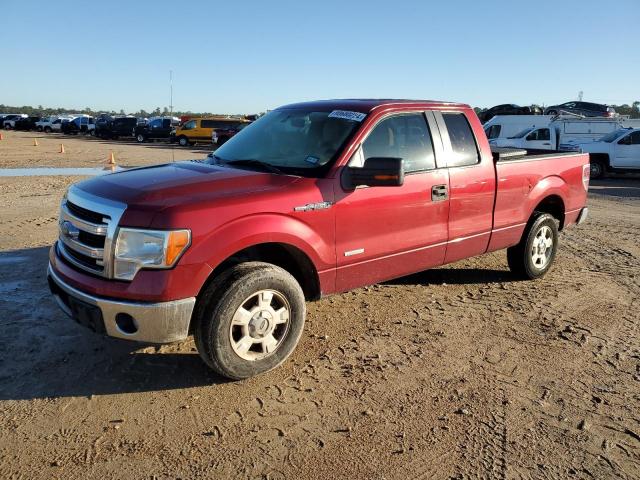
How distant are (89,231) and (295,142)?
70.9 inches

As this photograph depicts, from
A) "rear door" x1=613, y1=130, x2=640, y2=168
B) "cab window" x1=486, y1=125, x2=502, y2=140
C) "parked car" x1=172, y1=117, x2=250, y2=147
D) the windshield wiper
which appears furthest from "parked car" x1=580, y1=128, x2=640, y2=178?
"parked car" x1=172, y1=117, x2=250, y2=147

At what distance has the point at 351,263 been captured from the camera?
410 centimetres

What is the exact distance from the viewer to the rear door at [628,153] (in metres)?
17.4

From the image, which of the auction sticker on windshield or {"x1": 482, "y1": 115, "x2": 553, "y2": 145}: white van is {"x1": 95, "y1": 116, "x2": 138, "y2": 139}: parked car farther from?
the auction sticker on windshield

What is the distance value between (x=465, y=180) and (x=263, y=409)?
2.80 m

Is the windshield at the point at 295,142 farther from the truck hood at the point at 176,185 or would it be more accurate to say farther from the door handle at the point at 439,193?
the door handle at the point at 439,193

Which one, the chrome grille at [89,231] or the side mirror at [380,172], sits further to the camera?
the side mirror at [380,172]

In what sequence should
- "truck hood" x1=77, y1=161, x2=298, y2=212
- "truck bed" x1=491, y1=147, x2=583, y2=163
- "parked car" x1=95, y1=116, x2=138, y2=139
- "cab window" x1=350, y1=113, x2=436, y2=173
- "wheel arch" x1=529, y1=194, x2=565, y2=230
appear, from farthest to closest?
"parked car" x1=95, y1=116, x2=138, y2=139 < "wheel arch" x1=529, y1=194, x2=565, y2=230 < "truck bed" x1=491, y1=147, x2=583, y2=163 < "cab window" x1=350, y1=113, x2=436, y2=173 < "truck hood" x1=77, y1=161, x2=298, y2=212

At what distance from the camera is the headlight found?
3148 mm

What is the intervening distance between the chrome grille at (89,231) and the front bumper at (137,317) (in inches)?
8.0

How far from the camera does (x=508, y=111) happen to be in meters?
35.2

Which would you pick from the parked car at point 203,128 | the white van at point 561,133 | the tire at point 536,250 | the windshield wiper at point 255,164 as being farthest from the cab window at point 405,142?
the parked car at point 203,128

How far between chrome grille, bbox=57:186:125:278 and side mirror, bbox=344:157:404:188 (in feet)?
5.41

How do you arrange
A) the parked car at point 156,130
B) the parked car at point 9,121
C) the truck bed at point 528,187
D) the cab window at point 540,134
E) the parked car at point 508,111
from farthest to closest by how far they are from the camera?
the parked car at point 9,121
the parked car at point 156,130
the parked car at point 508,111
the cab window at point 540,134
the truck bed at point 528,187
